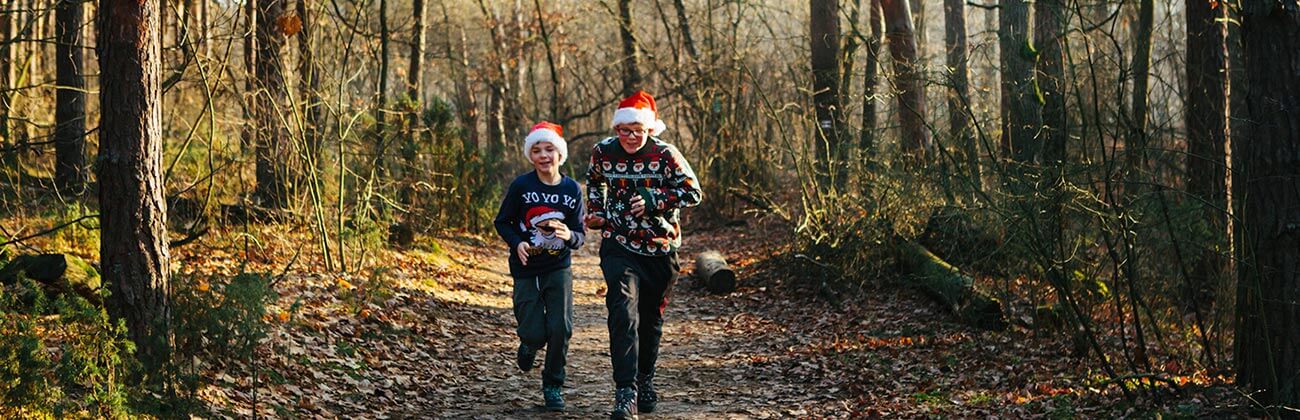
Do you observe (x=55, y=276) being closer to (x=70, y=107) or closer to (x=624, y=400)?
(x=624, y=400)

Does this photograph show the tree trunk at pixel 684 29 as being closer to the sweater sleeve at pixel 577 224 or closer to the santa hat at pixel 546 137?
the santa hat at pixel 546 137

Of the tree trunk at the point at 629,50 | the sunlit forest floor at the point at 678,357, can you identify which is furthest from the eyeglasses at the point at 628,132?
the tree trunk at the point at 629,50

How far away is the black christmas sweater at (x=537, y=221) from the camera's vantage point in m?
6.49

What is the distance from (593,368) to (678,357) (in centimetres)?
87

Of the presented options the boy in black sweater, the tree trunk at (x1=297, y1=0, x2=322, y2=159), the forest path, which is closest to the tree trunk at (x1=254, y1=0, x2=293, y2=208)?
the tree trunk at (x1=297, y1=0, x2=322, y2=159)

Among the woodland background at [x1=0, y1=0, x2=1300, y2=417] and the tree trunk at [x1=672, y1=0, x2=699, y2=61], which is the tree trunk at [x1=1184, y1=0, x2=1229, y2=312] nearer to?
the woodland background at [x1=0, y1=0, x2=1300, y2=417]

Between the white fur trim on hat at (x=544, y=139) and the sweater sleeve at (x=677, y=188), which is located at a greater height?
the white fur trim on hat at (x=544, y=139)

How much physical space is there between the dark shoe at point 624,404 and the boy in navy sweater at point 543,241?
0.51 m

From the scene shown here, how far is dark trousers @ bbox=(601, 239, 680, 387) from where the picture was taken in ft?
20.5

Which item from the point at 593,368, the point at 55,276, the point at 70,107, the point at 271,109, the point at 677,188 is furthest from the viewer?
the point at 70,107

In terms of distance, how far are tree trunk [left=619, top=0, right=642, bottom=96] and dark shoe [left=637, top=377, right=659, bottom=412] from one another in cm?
1454

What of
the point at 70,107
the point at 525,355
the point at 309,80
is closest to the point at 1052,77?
the point at 525,355

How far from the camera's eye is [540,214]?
6512mm

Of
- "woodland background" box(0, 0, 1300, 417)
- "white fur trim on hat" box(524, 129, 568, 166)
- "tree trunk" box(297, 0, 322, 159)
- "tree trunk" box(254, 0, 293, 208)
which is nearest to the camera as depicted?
"woodland background" box(0, 0, 1300, 417)
